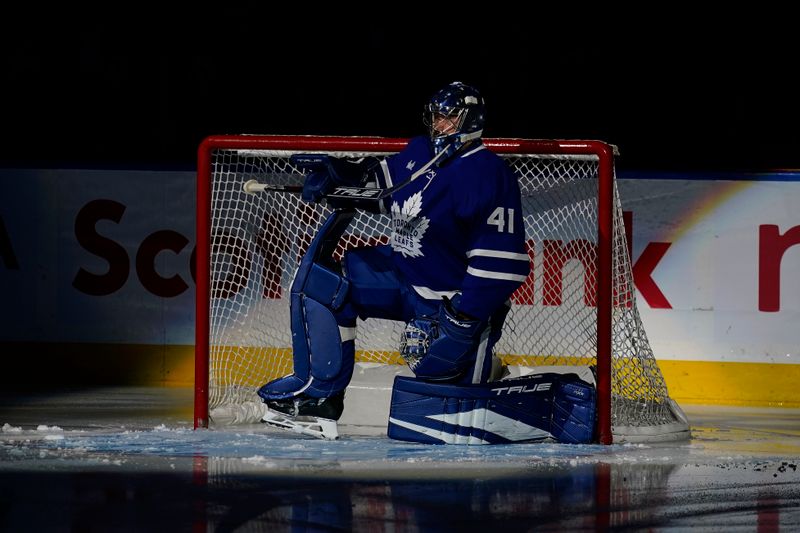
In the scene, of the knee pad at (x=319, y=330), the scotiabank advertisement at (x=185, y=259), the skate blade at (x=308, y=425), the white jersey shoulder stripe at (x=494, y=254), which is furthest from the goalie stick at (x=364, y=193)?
the scotiabank advertisement at (x=185, y=259)

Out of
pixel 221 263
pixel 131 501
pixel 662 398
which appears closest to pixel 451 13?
pixel 221 263

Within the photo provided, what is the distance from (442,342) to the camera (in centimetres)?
479

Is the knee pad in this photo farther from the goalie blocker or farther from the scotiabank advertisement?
the scotiabank advertisement

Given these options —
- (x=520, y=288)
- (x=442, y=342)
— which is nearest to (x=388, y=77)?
(x=520, y=288)

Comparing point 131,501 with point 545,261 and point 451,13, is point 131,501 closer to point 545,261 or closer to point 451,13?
point 545,261

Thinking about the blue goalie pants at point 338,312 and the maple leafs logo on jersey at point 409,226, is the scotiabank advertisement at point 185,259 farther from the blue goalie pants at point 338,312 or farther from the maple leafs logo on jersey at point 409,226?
the maple leafs logo on jersey at point 409,226

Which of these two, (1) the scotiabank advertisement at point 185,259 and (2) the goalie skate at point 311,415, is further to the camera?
(1) the scotiabank advertisement at point 185,259

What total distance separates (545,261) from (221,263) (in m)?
1.51

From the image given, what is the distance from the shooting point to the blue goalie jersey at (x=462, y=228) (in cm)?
471

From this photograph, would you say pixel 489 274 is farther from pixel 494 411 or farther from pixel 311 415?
pixel 311 415

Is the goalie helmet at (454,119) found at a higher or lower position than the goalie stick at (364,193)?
higher

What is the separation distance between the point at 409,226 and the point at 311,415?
2.67 ft

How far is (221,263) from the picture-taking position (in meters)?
5.97

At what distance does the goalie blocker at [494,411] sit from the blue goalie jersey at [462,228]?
327mm
